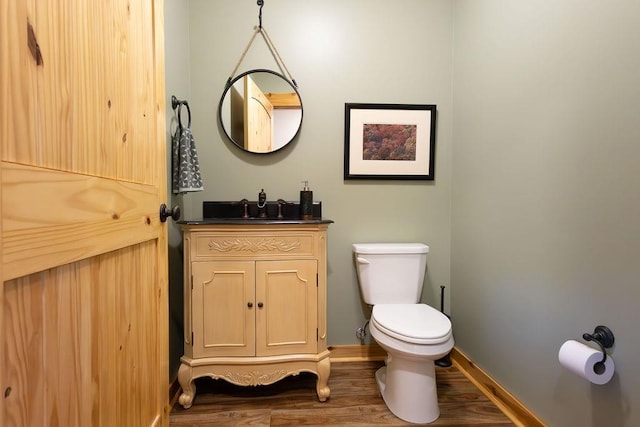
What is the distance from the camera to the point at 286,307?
4.48 feet

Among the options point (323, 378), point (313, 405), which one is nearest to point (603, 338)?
point (323, 378)

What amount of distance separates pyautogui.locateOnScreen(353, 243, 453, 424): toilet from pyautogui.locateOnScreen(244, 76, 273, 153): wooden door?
88 centimetres

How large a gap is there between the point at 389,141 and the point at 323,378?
56.9 inches

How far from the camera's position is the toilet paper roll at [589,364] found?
0.87m

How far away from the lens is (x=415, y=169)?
180 centimetres

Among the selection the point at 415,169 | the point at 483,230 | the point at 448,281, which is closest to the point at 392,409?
the point at 448,281

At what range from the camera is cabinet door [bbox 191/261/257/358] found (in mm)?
1327

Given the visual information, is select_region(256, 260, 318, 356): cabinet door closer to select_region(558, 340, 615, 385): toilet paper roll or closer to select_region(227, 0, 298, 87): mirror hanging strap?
select_region(558, 340, 615, 385): toilet paper roll

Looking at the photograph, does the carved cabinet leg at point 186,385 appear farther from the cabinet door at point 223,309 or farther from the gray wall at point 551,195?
the gray wall at point 551,195

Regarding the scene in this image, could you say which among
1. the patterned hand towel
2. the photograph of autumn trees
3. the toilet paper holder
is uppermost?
the photograph of autumn trees

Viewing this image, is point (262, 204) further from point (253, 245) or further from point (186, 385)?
point (186, 385)

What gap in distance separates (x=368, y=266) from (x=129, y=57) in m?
1.41

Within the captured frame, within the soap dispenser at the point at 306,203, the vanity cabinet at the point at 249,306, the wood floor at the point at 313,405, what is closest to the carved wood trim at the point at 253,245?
the vanity cabinet at the point at 249,306

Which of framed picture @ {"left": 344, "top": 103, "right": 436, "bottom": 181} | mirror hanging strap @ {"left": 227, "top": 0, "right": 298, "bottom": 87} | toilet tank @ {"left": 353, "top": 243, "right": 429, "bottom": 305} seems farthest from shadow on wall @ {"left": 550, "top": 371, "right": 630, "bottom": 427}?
mirror hanging strap @ {"left": 227, "top": 0, "right": 298, "bottom": 87}
